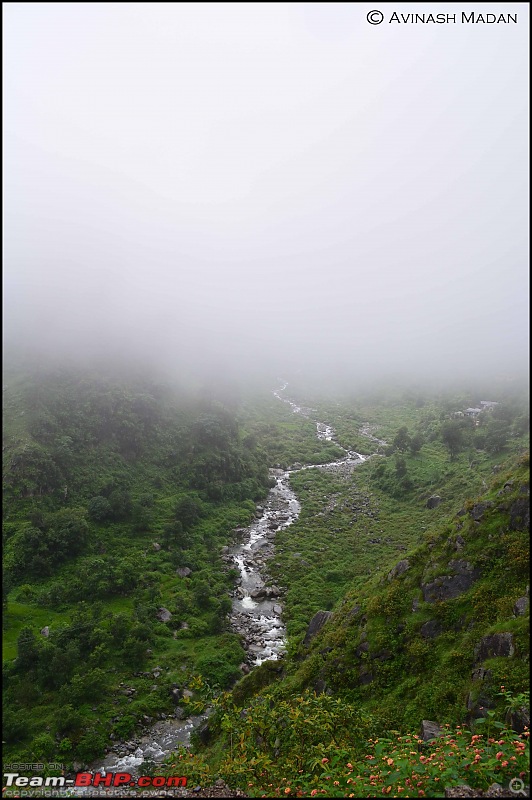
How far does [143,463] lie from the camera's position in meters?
64.5

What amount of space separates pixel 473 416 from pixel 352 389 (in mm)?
90851

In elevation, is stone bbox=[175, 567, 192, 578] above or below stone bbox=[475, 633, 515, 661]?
below

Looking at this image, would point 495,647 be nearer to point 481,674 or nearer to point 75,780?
point 481,674

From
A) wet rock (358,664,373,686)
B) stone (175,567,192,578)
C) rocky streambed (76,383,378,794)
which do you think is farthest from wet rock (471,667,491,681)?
stone (175,567,192,578)

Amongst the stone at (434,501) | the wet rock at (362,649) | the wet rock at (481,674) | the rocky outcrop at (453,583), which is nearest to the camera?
the wet rock at (481,674)

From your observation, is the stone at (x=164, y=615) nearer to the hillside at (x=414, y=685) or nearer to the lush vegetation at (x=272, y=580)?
the lush vegetation at (x=272, y=580)

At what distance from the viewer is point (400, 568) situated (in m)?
24.8

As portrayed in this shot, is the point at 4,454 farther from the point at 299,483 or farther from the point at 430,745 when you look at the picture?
the point at 430,745

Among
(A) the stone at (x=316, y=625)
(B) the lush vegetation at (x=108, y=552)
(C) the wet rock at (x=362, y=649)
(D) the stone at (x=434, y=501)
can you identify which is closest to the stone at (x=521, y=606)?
(C) the wet rock at (x=362, y=649)

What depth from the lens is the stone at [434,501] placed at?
50.9 metres

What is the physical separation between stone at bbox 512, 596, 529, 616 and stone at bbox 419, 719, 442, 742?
5702 mm

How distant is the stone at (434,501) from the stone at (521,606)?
3470cm

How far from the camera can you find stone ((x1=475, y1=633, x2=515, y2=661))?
16406mm

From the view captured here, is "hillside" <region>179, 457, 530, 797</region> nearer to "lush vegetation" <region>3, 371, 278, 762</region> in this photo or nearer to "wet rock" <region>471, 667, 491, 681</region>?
"wet rock" <region>471, 667, 491, 681</region>
